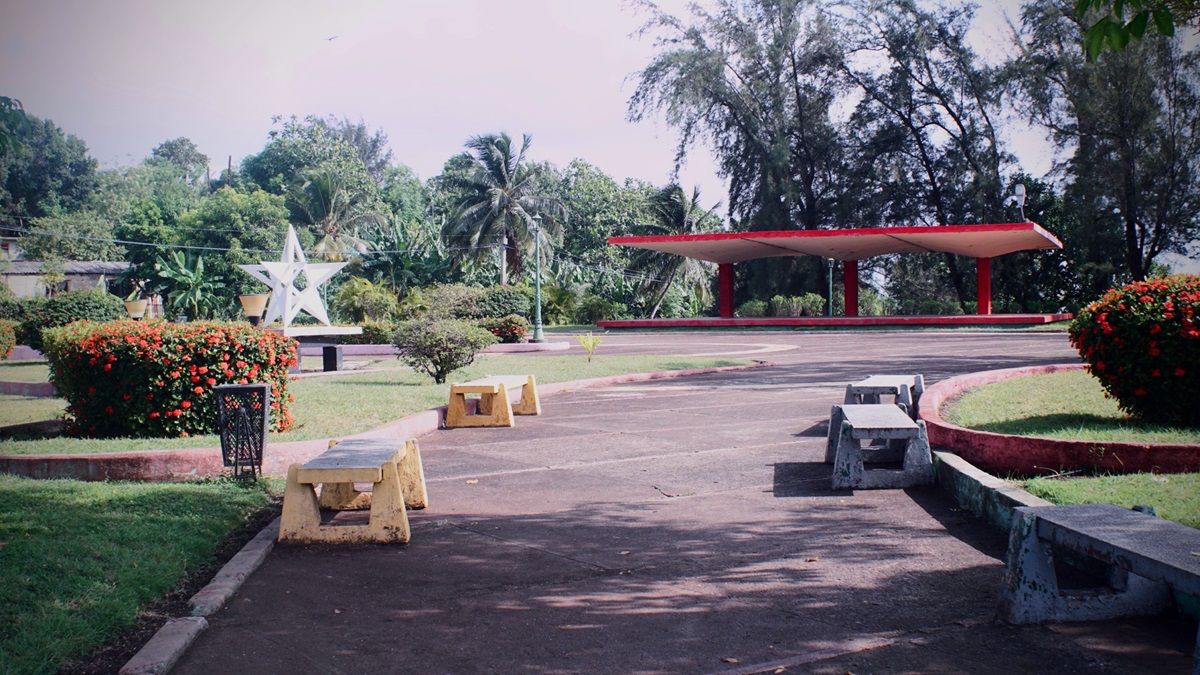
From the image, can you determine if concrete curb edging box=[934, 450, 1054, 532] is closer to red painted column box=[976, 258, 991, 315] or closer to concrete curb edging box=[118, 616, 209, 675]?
concrete curb edging box=[118, 616, 209, 675]

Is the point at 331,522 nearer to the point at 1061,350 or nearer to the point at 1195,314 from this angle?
the point at 1195,314

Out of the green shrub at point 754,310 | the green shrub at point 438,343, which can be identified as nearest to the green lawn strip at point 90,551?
the green shrub at point 438,343

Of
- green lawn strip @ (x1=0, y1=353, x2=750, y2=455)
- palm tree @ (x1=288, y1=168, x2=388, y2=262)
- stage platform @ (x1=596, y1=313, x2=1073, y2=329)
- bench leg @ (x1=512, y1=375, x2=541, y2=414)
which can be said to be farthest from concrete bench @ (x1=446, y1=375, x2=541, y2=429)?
palm tree @ (x1=288, y1=168, x2=388, y2=262)

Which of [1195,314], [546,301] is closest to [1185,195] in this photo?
[546,301]

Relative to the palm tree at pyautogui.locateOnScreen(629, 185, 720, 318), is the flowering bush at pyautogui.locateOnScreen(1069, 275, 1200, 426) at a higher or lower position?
lower

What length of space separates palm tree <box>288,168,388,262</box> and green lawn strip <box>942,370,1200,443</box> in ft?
165

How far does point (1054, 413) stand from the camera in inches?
348

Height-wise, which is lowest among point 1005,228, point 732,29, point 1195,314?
point 1195,314

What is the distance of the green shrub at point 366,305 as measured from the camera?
39.1 m

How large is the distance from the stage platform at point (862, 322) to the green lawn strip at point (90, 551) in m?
33.1

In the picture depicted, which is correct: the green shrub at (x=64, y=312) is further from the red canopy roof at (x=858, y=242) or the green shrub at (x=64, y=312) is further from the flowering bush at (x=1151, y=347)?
the flowering bush at (x=1151, y=347)

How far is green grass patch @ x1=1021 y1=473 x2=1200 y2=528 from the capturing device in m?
5.12

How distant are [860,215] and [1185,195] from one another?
14.6 metres

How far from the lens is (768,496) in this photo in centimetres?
696
